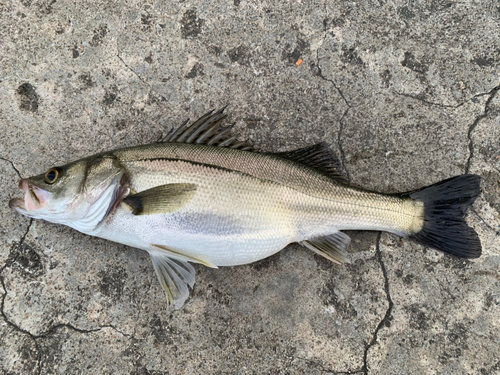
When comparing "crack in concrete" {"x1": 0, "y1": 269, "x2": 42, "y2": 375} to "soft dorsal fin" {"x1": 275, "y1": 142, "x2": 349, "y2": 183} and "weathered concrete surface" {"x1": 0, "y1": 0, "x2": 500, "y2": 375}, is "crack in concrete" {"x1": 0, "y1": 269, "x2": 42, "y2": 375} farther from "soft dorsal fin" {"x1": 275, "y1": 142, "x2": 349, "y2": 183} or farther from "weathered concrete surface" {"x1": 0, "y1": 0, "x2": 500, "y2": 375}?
"soft dorsal fin" {"x1": 275, "y1": 142, "x2": 349, "y2": 183}

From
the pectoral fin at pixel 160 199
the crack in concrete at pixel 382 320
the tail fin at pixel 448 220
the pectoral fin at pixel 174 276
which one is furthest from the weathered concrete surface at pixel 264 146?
the pectoral fin at pixel 160 199

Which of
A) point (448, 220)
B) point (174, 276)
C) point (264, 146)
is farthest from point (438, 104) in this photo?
point (174, 276)

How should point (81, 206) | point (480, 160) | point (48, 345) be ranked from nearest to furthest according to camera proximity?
point (81, 206), point (48, 345), point (480, 160)

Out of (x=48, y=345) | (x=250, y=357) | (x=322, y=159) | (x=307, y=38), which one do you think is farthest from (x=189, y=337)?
(x=307, y=38)

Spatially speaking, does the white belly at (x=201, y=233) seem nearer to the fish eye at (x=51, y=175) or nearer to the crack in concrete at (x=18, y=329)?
the fish eye at (x=51, y=175)

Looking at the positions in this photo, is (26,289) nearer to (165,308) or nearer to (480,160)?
(165,308)

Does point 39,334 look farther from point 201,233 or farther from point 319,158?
point 319,158
